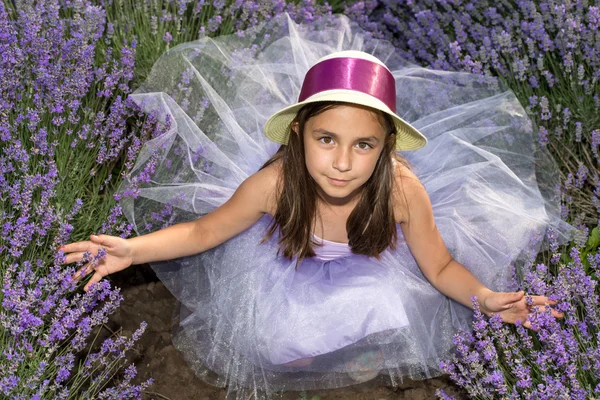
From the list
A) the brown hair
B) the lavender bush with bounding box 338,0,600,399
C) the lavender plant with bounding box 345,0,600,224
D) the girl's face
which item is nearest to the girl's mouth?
the girl's face

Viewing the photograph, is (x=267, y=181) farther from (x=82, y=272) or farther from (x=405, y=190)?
(x=82, y=272)

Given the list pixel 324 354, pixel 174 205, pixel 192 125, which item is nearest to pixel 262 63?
pixel 192 125

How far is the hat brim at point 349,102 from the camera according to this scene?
2.17 m

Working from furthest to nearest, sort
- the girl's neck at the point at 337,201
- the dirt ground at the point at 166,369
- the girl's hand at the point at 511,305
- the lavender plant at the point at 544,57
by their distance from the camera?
1. the lavender plant at the point at 544,57
2. the dirt ground at the point at 166,369
3. the girl's neck at the point at 337,201
4. the girl's hand at the point at 511,305

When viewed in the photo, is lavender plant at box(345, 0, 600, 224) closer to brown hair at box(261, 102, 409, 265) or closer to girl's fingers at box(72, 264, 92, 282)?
brown hair at box(261, 102, 409, 265)

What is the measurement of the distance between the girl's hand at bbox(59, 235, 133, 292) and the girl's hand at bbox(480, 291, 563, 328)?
3.51 feet

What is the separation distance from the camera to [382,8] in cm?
428

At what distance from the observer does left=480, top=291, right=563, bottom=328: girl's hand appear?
2.38m

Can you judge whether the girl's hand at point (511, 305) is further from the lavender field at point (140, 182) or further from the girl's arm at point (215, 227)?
the girl's arm at point (215, 227)

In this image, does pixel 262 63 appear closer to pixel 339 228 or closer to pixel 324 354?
pixel 339 228

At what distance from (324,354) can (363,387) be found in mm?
236

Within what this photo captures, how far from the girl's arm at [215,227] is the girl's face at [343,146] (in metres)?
0.23

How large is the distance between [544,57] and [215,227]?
1.70 meters

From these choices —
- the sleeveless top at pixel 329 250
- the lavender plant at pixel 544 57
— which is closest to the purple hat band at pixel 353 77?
the sleeveless top at pixel 329 250
